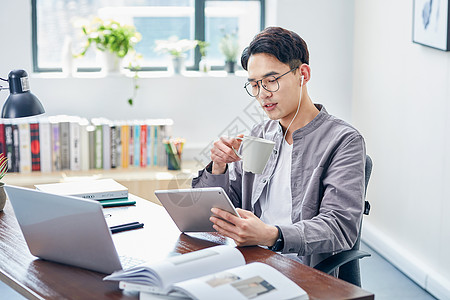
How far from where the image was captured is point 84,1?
4262 mm

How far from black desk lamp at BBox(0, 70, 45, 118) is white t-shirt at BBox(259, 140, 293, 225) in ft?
2.80

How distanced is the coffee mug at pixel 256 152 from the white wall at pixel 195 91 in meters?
2.28

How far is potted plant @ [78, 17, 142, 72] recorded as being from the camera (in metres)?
4.15

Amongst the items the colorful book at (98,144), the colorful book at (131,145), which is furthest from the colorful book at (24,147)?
the colorful book at (131,145)

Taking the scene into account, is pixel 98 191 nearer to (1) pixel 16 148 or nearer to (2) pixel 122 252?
(2) pixel 122 252

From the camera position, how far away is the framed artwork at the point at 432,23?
312cm

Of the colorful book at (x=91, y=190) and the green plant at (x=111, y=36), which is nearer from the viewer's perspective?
the colorful book at (x=91, y=190)

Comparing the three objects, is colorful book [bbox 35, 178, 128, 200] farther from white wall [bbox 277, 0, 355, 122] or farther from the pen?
white wall [bbox 277, 0, 355, 122]

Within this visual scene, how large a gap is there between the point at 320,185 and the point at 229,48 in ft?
7.74

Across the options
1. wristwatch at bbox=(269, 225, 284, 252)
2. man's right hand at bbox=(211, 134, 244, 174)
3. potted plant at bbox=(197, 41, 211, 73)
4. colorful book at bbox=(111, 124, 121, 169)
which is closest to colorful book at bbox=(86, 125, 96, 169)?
colorful book at bbox=(111, 124, 121, 169)

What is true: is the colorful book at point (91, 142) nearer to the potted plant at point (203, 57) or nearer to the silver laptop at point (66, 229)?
the potted plant at point (203, 57)

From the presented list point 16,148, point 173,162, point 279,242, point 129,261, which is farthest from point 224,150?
point 16,148

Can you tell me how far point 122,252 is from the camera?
1925 millimetres

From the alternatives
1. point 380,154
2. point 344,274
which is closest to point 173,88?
point 380,154
